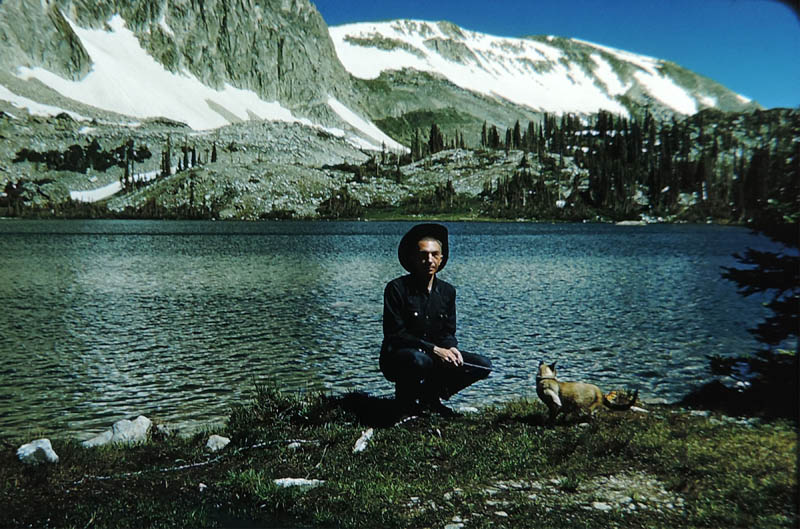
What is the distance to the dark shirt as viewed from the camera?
37.5ft

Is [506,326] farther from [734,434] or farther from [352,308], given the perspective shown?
[734,434]

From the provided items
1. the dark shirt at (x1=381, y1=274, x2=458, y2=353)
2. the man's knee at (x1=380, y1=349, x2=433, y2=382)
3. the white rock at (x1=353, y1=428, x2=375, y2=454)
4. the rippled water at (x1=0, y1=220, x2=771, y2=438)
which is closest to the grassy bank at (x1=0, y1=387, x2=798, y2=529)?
the white rock at (x1=353, y1=428, x2=375, y2=454)

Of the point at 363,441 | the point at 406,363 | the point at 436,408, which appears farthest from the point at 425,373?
the point at 363,441

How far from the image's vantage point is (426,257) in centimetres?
1134

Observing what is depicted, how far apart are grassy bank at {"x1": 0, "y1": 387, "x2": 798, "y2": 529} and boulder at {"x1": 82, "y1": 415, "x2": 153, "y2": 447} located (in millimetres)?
719

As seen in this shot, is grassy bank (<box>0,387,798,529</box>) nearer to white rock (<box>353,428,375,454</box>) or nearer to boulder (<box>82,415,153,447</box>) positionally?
white rock (<box>353,428,375,454</box>)

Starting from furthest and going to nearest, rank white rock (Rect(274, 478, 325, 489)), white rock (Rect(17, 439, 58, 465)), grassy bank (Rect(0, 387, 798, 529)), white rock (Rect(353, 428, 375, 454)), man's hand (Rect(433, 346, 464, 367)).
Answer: man's hand (Rect(433, 346, 464, 367))
white rock (Rect(353, 428, 375, 454))
white rock (Rect(17, 439, 58, 465))
white rock (Rect(274, 478, 325, 489))
grassy bank (Rect(0, 387, 798, 529))

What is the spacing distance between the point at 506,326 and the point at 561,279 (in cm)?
2463

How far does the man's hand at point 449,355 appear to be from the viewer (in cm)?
1125

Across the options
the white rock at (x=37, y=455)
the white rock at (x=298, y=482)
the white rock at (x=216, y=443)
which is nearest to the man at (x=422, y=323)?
the white rock at (x=298, y=482)

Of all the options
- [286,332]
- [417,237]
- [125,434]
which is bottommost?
[286,332]

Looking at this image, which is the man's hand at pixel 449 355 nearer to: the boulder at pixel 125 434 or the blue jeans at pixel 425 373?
the blue jeans at pixel 425 373

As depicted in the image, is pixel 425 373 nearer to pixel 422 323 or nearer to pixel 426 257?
pixel 422 323

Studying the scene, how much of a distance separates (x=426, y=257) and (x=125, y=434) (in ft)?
25.3
